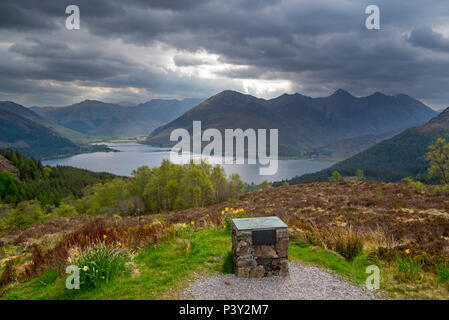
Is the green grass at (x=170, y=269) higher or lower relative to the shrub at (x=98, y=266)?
lower

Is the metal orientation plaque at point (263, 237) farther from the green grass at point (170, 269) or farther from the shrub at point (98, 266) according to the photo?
the shrub at point (98, 266)

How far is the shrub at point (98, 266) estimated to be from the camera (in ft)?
23.6

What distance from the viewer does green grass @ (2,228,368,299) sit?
6969 millimetres

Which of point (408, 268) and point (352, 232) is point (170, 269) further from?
point (352, 232)

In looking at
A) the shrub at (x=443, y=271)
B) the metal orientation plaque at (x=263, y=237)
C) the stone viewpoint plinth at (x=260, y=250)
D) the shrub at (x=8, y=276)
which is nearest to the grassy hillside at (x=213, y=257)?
the shrub at (x=443, y=271)

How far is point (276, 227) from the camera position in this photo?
790 centimetres

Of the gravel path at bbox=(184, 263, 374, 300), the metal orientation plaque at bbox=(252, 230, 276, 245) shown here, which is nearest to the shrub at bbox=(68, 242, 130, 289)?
the gravel path at bbox=(184, 263, 374, 300)

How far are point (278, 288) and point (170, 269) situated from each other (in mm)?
3180

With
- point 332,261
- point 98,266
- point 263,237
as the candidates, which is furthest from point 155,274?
point 332,261

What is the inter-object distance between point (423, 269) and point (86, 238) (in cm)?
1100

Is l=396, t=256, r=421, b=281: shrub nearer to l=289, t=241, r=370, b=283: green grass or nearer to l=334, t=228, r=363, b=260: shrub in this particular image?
l=289, t=241, r=370, b=283: green grass

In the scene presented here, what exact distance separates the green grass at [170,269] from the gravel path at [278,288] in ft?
1.56

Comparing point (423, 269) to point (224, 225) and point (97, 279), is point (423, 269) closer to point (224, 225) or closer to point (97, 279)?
point (224, 225)

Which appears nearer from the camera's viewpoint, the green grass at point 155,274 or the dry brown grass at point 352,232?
the green grass at point 155,274
